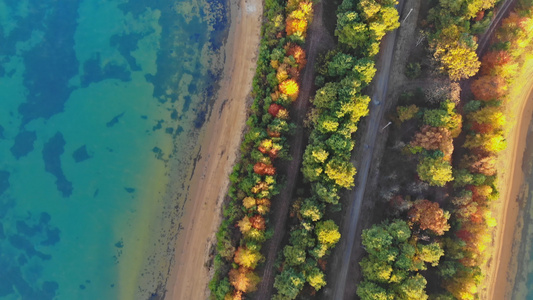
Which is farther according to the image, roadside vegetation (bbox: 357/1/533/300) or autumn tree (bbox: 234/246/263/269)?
autumn tree (bbox: 234/246/263/269)

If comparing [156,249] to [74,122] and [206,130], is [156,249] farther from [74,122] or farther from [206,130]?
[74,122]

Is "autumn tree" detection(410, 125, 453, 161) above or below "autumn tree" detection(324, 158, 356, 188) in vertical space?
above

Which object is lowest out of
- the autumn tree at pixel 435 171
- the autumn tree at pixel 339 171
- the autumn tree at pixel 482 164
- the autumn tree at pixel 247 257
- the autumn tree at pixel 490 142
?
the autumn tree at pixel 247 257

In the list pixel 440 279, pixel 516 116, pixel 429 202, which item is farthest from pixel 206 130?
pixel 516 116

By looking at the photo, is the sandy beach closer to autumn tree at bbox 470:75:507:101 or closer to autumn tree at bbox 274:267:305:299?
autumn tree at bbox 470:75:507:101

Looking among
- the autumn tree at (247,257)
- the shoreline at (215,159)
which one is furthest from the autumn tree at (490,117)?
the autumn tree at (247,257)

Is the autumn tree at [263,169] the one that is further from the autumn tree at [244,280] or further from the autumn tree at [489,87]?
the autumn tree at [489,87]

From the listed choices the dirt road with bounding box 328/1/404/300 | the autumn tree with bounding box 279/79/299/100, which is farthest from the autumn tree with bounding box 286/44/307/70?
the dirt road with bounding box 328/1/404/300
